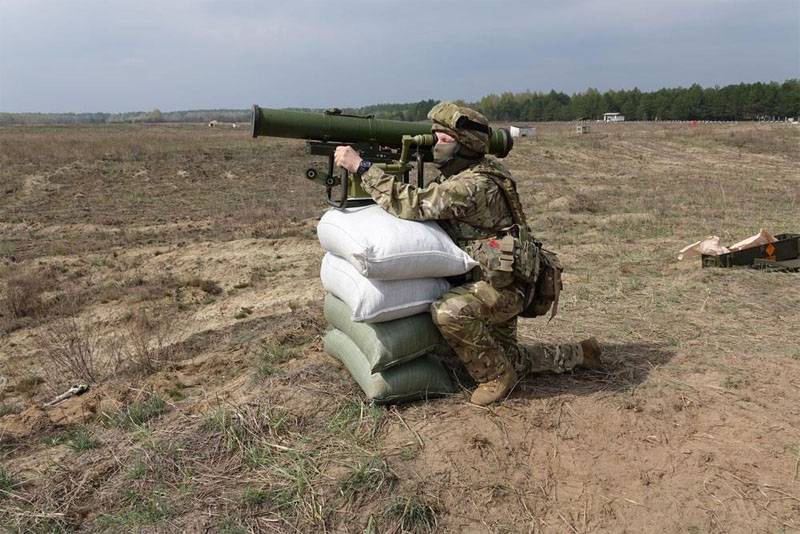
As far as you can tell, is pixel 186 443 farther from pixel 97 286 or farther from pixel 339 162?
pixel 97 286

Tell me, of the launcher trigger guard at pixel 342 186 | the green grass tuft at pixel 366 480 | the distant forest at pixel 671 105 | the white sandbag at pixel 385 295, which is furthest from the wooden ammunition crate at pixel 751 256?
the distant forest at pixel 671 105

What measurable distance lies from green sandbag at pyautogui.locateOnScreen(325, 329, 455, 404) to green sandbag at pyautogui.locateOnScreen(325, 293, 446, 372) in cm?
6

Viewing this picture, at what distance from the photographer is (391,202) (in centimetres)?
354

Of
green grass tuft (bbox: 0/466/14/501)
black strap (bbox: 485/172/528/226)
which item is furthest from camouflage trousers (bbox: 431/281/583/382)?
green grass tuft (bbox: 0/466/14/501)

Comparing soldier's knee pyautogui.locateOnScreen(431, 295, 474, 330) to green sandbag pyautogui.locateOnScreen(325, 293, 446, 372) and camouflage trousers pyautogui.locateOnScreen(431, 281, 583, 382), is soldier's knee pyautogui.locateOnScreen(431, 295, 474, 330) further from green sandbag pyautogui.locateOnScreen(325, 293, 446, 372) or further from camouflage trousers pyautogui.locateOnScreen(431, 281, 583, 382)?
green sandbag pyautogui.locateOnScreen(325, 293, 446, 372)

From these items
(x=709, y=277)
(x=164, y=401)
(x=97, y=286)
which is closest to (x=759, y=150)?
(x=709, y=277)

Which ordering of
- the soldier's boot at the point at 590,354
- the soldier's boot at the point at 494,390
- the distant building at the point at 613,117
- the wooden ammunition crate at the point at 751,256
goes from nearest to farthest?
the soldier's boot at the point at 494,390
the soldier's boot at the point at 590,354
the wooden ammunition crate at the point at 751,256
the distant building at the point at 613,117

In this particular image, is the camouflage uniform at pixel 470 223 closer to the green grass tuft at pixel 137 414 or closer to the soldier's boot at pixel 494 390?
the soldier's boot at pixel 494 390

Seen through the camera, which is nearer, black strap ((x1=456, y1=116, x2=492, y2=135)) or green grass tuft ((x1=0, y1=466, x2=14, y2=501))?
green grass tuft ((x1=0, y1=466, x2=14, y2=501))

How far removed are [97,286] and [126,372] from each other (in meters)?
4.38

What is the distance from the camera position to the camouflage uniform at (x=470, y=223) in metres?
3.48

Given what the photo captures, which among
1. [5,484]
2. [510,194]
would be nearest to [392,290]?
[510,194]

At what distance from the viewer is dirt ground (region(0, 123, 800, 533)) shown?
9.34 ft

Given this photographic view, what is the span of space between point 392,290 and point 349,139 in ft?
3.37
